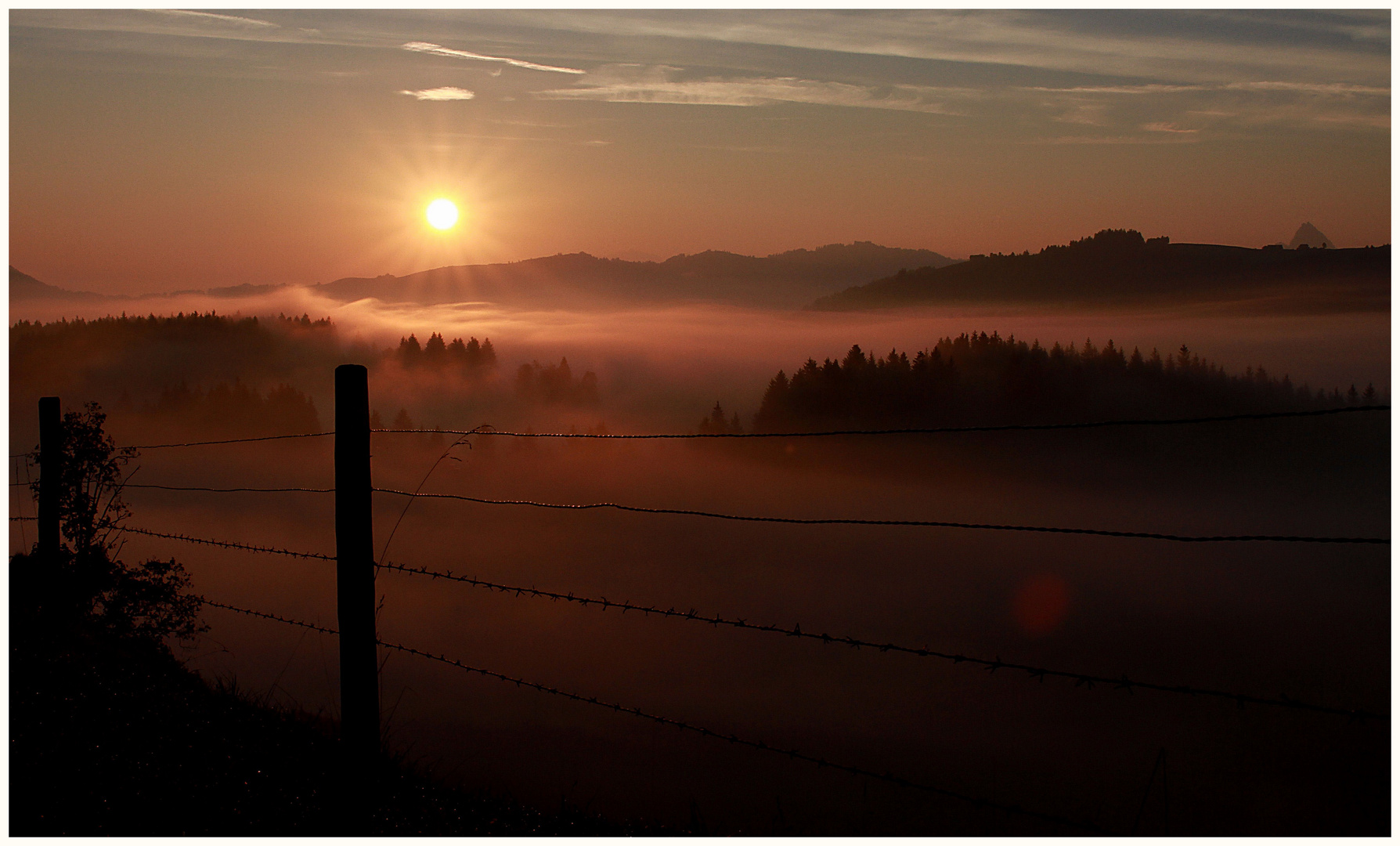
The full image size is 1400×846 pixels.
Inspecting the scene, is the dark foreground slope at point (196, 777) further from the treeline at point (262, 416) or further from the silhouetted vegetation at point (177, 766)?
the treeline at point (262, 416)

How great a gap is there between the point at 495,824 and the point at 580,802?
1.38ft

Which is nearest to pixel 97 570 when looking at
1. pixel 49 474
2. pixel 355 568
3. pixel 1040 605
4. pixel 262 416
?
pixel 49 474

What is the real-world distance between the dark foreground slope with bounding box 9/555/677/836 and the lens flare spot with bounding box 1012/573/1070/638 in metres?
162

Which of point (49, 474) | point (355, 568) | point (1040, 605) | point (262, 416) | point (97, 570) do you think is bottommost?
point (1040, 605)

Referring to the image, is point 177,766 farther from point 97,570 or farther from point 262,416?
point 262,416

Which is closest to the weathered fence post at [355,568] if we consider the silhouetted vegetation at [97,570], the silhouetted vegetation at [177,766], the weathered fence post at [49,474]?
the silhouetted vegetation at [177,766]

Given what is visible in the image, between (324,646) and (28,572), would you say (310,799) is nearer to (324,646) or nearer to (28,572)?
(324,646)

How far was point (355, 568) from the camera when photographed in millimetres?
4719

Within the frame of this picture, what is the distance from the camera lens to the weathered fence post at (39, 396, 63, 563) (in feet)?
28.1

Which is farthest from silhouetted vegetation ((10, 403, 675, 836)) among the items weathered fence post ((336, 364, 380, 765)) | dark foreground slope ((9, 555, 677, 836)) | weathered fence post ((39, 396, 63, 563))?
weathered fence post ((39, 396, 63, 563))

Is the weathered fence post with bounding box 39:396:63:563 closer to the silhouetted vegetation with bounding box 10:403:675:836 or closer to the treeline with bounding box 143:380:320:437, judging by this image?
the silhouetted vegetation with bounding box 10:403:675:836

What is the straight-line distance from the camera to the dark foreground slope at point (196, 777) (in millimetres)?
4512

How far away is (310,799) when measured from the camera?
4.70 m

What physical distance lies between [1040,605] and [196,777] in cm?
19631
